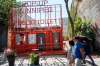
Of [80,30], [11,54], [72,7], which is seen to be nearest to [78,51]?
[11,54]

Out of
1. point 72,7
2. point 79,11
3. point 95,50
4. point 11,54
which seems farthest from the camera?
point 72,7

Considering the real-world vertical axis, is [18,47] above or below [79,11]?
below

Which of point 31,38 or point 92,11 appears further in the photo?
point 31,38

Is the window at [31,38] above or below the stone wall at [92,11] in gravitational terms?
below

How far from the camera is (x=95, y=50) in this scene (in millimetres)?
24594

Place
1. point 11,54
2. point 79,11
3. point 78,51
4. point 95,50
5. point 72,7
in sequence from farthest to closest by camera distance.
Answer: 1. point 72,7
2. point 79,11
3. point 95,50
4. point 11,54
5. point 78,51

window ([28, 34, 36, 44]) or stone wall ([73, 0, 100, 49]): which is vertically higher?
stone wall ([73, 0, 100, 49])

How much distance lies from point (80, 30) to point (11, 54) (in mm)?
9010

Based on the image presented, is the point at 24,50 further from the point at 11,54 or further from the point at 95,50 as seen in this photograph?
the point at 11,54

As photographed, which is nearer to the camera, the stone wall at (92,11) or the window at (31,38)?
the stone wall at (92,11)

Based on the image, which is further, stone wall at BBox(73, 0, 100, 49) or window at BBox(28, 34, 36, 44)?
window at BBox(28, 34, 36, 44)

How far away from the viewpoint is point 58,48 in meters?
25.0

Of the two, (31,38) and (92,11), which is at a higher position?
(92,11)

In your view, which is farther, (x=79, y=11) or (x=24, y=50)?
(x=79, y=11)
